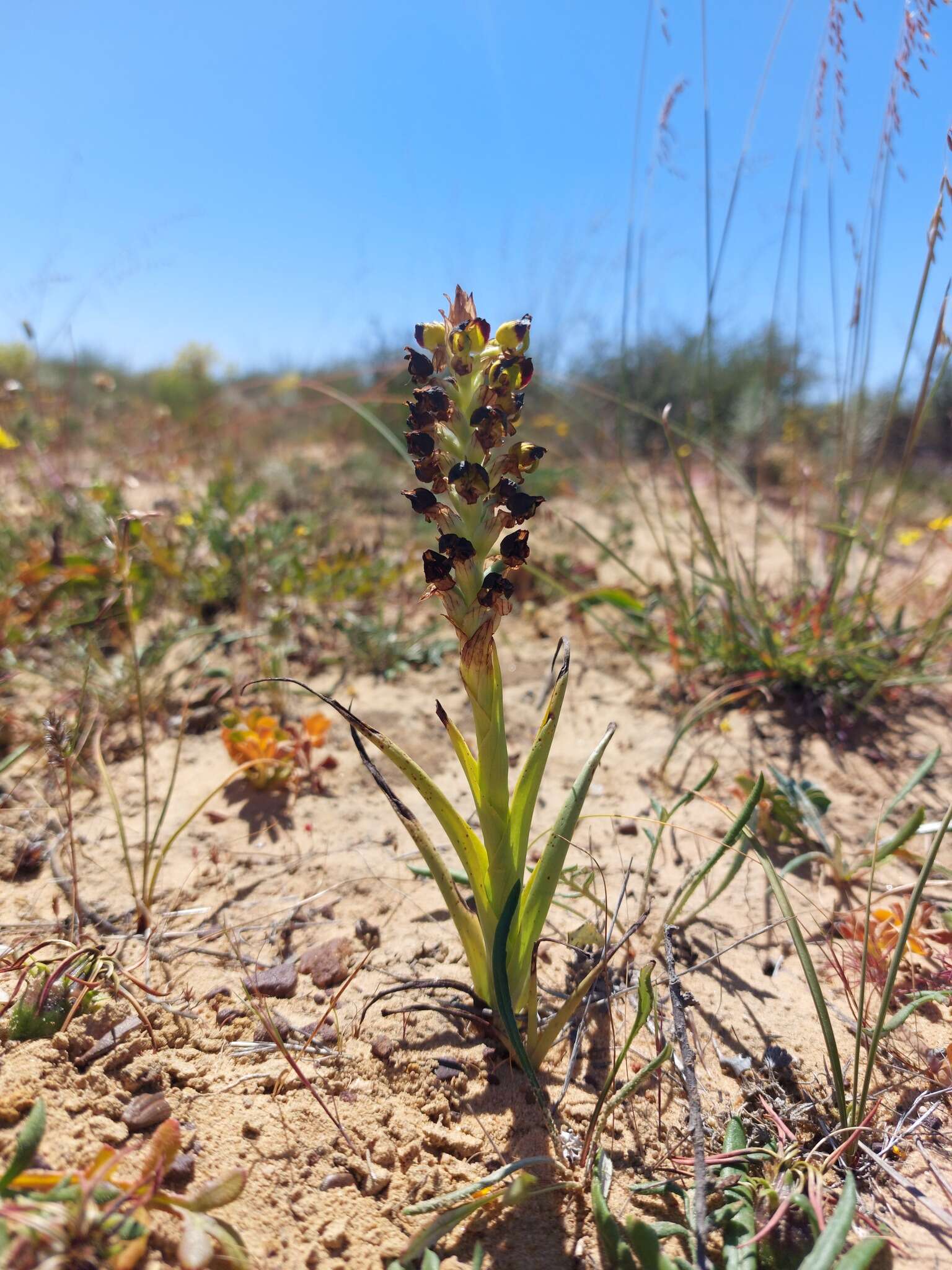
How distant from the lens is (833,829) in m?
2.01

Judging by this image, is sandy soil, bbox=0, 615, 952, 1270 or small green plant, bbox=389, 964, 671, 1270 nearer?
small green plant, bbox=389, 964, 671, 1270

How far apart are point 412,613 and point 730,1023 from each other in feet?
7.19

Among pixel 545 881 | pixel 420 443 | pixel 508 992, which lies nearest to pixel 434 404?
pixel 420 443

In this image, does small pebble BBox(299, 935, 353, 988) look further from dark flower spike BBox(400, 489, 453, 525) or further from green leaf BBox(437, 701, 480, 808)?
dark flower spike BBox(400, 489, 453, 525)

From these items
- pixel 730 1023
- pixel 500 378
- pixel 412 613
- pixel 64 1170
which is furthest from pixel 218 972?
pixel 412 613

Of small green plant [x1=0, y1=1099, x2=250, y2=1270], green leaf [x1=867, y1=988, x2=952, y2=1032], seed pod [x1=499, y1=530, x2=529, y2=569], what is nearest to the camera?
small green plant [x1=0, y1=1099, x2=250, y2=1270]

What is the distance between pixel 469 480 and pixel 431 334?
23 centimetres

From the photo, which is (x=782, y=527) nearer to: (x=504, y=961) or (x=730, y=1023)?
(x=730, y=1023)

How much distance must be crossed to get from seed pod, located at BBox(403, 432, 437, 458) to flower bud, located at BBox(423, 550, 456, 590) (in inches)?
Result: 5.7

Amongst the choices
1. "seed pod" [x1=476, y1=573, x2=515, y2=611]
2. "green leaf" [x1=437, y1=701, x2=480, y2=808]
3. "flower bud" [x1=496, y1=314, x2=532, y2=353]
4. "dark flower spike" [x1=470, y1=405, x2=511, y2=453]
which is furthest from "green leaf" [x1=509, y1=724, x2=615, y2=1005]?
"flower bud" [x1=496, y1=314, x2=532, y2=353]

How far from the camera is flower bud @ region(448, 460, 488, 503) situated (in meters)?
1.06

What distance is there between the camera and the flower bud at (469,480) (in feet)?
3.48

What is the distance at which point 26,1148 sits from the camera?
89cm

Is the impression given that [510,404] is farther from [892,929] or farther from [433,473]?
[892,929]
